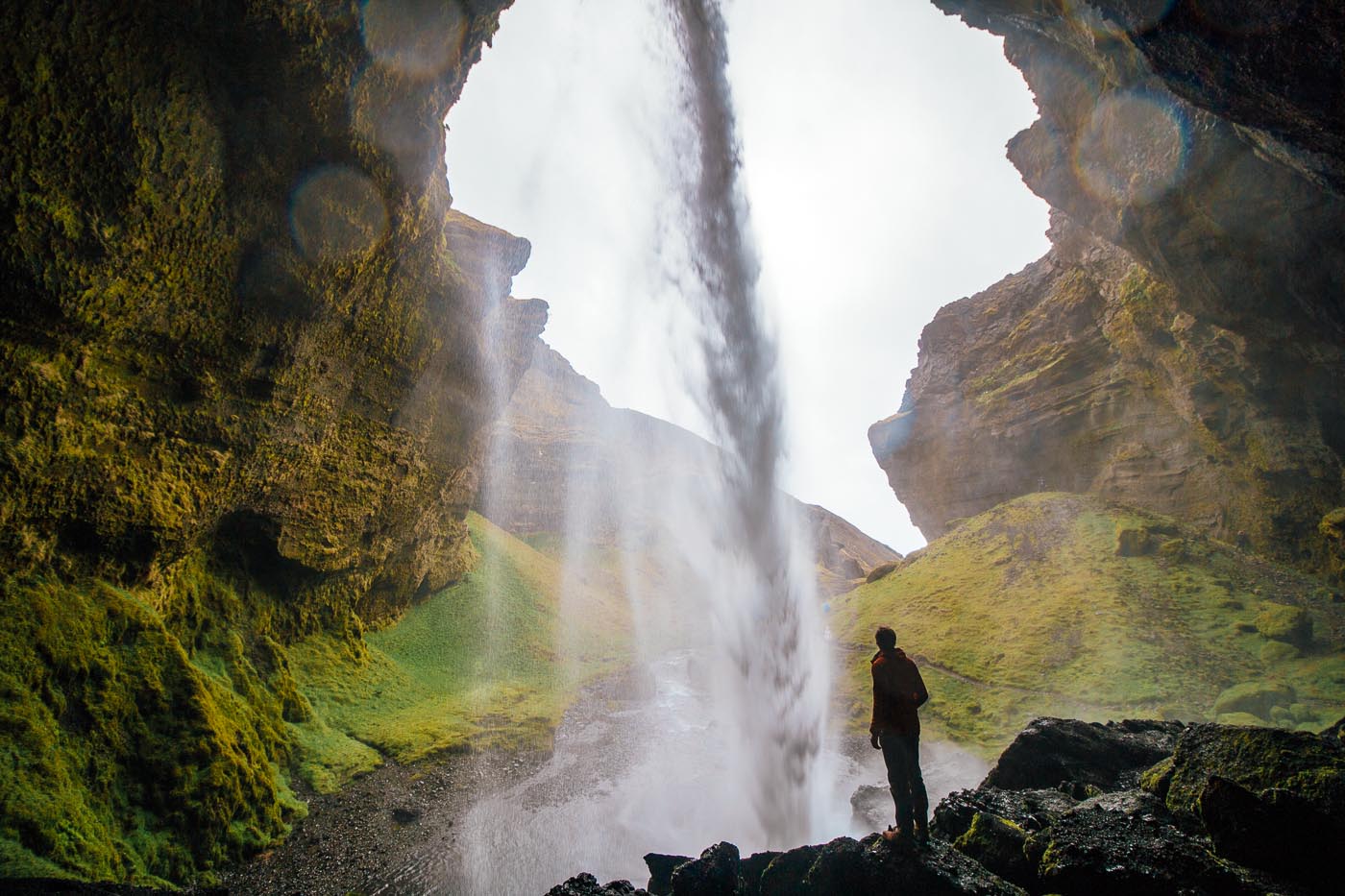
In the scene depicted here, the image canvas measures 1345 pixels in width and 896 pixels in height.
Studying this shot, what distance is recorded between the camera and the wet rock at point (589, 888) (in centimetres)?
532

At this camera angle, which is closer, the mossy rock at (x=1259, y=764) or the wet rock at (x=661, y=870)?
the mossy rock at (x=1259, y=764)

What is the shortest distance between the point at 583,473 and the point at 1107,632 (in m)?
54.4

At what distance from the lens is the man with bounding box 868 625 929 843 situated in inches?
228

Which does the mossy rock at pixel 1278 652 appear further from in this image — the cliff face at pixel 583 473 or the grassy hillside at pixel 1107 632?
the cliff face at pixel 583 473

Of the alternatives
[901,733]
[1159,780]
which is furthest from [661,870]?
[1159,780]

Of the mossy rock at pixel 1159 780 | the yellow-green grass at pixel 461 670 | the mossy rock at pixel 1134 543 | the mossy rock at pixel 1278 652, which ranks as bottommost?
the yellow-green grass at pixel 461 670

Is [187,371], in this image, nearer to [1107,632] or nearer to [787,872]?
[787,872]

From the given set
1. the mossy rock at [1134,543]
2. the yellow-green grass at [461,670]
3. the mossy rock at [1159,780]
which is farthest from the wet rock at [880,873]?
the mossy rock at [1134,543]

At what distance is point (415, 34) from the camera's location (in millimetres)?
13398

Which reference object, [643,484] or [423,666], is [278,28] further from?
[643,484]

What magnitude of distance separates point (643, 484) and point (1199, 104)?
227 feet

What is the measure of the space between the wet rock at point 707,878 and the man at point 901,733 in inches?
68.6

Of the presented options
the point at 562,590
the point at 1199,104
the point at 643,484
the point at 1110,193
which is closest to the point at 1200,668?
the point at 1110,193

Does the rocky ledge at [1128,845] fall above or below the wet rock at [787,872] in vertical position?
→ above
